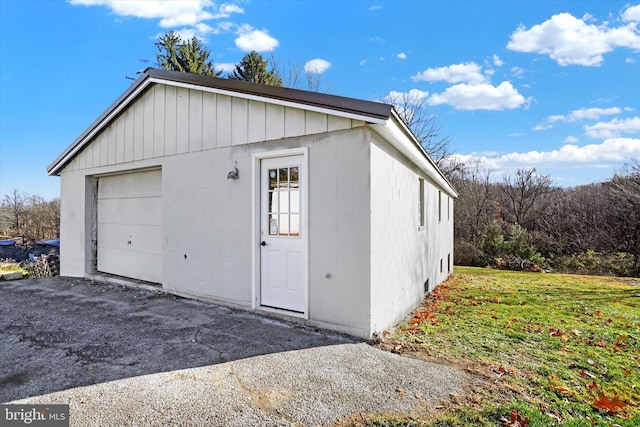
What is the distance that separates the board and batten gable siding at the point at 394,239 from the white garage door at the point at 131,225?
4615mm

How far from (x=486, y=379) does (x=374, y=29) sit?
1136cm

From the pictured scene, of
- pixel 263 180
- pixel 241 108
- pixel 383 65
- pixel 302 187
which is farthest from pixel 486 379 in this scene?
pixel 383 65

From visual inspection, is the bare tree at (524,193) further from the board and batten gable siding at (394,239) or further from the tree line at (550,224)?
the board and batten gable siding at (394,239)

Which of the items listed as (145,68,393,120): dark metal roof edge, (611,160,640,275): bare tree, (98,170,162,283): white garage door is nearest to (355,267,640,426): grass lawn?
(145,68,393,120): dark metal roof edge

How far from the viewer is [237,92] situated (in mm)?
4875

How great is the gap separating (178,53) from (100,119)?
1717 centimetres

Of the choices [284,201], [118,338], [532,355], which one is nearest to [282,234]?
[284,201]

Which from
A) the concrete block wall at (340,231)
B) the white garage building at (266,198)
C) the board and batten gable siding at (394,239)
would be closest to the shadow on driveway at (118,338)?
the concrete block wall at (340,231)

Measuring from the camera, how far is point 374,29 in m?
11.1

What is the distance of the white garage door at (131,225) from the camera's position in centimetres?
657

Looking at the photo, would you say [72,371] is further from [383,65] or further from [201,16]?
[383,65]

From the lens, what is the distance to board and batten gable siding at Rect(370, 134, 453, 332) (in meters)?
4.03

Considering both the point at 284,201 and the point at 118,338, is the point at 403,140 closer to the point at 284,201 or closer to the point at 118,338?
the point at 284,201

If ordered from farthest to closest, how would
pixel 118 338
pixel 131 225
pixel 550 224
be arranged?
Result: pixel 550 224 → pixel 131 225 → pixel 118 338
